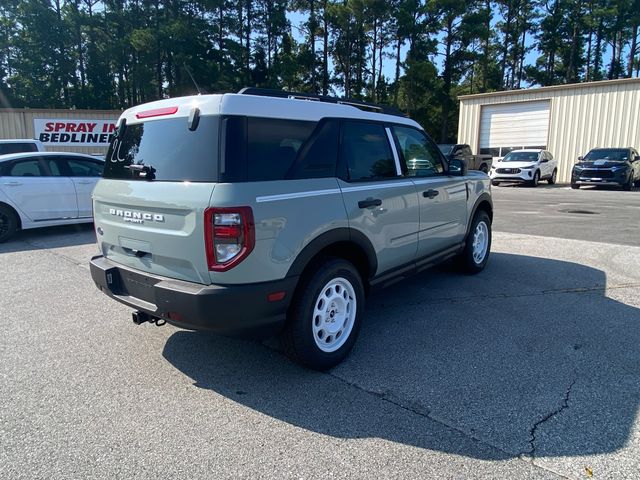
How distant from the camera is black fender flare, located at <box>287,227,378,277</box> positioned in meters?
3.13

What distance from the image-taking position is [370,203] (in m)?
3.76

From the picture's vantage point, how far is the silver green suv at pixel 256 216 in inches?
113

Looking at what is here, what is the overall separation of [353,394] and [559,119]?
25.9 m

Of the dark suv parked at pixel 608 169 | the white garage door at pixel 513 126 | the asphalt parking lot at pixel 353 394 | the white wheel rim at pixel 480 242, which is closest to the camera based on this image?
the asphalt parking lot at pixel 353 394

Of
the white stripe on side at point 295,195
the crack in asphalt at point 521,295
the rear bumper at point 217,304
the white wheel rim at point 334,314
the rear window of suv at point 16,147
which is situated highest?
the rear window of suv at point 16,147

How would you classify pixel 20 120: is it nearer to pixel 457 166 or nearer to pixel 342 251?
pixel 457 166

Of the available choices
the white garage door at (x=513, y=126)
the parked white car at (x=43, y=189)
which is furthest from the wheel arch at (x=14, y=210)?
the white garage door at (x=513, y=126)

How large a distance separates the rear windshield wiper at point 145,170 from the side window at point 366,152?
Result: 56.7 inches

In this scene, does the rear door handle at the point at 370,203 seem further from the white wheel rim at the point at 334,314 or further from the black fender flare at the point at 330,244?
the white wheel rim at the point at 334,314

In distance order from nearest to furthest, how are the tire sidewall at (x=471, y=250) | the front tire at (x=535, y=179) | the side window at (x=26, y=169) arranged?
the tire sidewall at (x=471, y=250), the side window at (x=26, y=169), the front tire at (x=535, y=179)

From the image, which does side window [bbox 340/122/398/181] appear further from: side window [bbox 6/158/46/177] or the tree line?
the tree line

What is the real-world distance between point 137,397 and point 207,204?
1442 millimetres

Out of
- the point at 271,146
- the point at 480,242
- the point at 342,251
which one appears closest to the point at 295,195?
the point at 271,146

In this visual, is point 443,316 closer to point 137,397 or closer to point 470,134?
point 137,397
